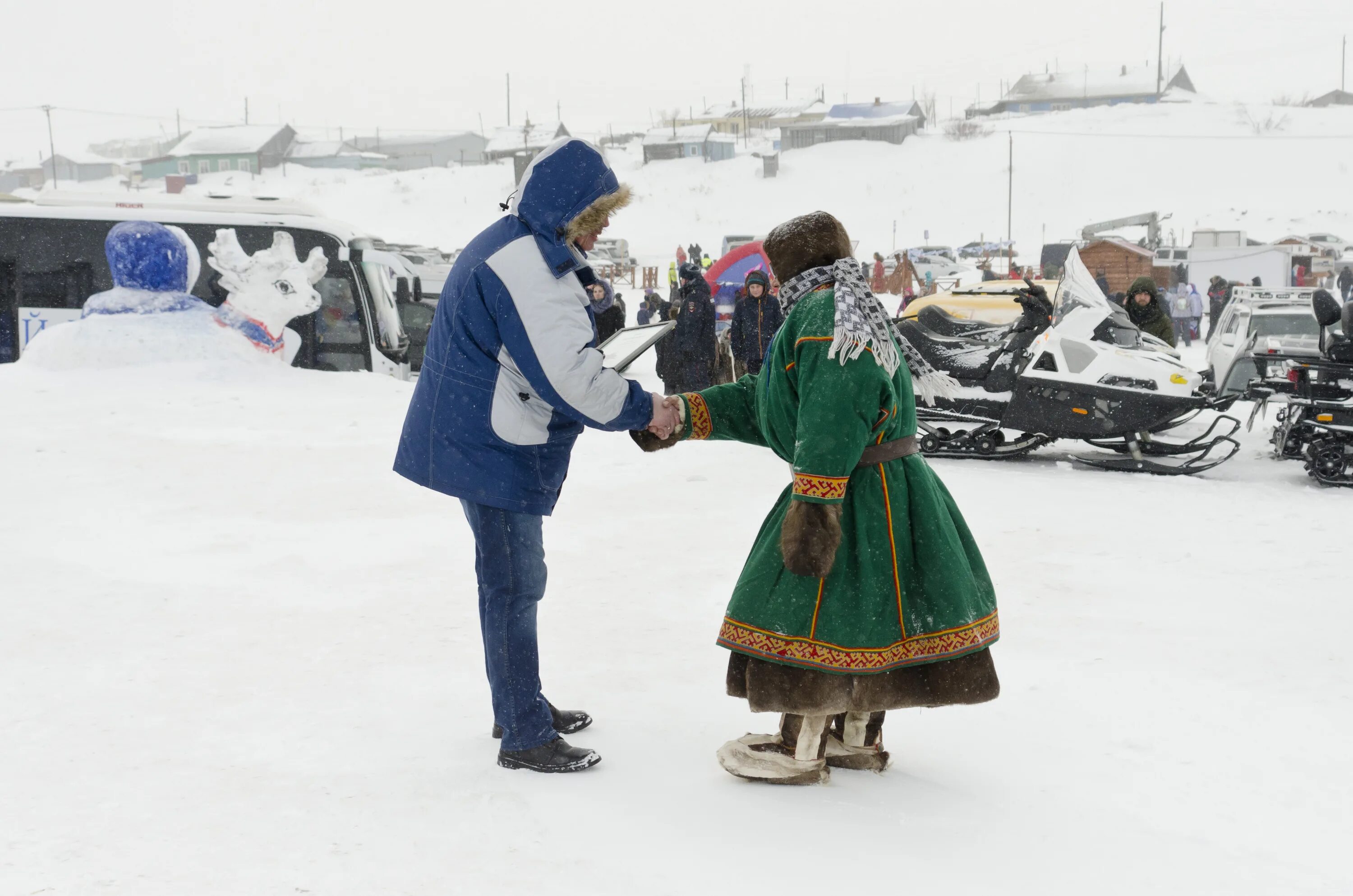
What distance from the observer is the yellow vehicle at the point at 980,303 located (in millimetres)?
16531

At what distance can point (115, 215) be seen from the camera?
12445mm

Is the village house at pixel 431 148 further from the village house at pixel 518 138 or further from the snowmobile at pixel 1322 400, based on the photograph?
the snowmobile at pixel 1322 400

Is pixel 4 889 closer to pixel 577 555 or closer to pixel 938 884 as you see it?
pixel 938 884

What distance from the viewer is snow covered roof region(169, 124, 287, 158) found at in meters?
77.9

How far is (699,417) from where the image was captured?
326 cm

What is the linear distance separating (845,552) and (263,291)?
34.0 ft

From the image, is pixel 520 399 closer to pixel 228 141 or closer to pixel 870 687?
pixel 870 687

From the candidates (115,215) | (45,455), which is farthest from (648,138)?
(45,455)

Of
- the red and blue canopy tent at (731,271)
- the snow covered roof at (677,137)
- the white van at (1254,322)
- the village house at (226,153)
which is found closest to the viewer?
the white van at (1254,322)

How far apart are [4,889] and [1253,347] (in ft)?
33.5

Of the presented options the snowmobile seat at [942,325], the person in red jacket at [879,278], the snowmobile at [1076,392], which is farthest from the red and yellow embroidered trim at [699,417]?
the person in red jacket at [879,278]

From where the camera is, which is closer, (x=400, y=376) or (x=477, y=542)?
(x=477, y=542)

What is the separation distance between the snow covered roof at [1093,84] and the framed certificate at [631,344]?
98.1 metres

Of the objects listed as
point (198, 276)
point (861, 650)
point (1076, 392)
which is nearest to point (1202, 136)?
point (1076, 392)
